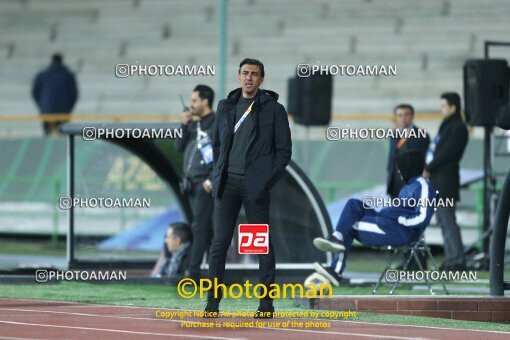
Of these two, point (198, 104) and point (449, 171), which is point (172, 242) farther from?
point (449, 171)

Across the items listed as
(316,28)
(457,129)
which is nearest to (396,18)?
(316,28)

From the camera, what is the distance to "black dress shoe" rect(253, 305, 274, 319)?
12.1m

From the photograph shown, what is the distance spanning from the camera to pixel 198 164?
15805 mm

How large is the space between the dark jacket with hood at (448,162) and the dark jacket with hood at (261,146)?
682cm

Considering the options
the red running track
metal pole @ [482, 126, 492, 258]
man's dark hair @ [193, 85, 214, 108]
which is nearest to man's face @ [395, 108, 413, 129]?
metal pole @ [482, 126, 492, 258]

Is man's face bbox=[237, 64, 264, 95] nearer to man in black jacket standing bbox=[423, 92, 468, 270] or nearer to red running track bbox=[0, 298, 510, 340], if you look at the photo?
red running track bbox=[0, 298, 510, 340]

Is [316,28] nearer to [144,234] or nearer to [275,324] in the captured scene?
[144,234]

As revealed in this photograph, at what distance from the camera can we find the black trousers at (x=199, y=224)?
51.4ft

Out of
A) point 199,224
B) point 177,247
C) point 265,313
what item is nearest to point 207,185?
point 199,224

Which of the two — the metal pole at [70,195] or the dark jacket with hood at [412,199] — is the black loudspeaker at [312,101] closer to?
the metal pole at [70,195]

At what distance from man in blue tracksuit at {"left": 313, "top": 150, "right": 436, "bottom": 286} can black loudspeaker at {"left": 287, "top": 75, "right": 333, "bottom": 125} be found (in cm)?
722

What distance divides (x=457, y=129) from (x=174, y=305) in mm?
6025

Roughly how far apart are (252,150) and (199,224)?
12.1ft

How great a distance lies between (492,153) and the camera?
20.2 metres
